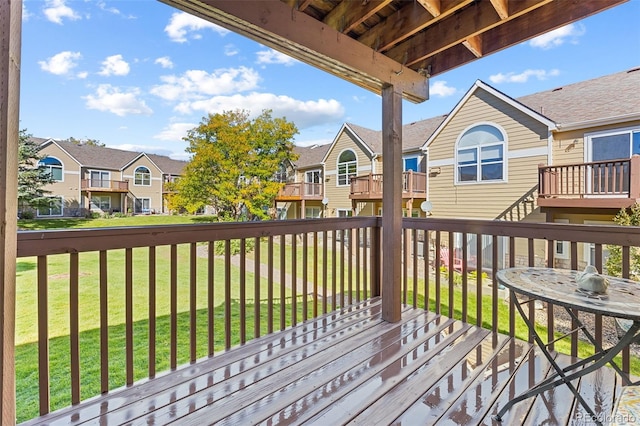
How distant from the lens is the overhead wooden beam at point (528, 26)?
1770mm

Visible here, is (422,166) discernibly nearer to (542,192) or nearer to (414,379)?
(542,192)

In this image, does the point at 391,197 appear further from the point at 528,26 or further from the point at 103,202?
the point at 103,202

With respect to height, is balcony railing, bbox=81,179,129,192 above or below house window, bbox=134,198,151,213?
above

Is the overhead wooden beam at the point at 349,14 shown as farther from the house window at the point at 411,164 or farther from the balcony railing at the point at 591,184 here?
the house window at the point at 411,164

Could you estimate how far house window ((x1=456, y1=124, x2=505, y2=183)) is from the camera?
7.91m

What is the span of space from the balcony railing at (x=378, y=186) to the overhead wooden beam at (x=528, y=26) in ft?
20.0

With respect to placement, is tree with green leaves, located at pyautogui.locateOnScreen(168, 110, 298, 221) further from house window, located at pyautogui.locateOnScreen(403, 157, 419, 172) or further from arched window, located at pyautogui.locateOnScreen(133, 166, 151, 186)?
arched window, located at pyautogui.locateOnScreen(133, 166, 151, 186)

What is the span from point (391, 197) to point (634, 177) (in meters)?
5.49

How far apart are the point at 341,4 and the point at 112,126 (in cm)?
678

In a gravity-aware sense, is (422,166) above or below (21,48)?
above

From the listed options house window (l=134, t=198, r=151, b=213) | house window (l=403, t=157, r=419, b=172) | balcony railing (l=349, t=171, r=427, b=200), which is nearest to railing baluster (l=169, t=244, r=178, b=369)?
balcony railing (l=349, t=171, r=427, b=200)

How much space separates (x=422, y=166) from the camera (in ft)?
31.4

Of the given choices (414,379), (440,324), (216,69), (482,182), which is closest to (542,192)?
(482,182)

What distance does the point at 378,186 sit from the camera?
9977 mm
